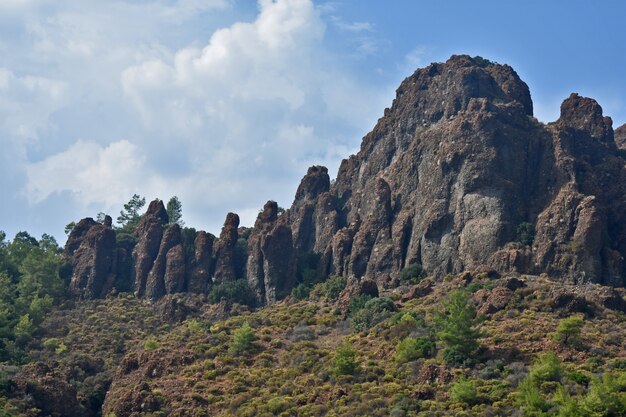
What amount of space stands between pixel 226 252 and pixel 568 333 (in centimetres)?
6370

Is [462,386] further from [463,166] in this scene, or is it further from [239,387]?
[463,166]

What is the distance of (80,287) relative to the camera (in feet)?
→ 463

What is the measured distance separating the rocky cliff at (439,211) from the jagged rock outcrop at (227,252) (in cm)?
21

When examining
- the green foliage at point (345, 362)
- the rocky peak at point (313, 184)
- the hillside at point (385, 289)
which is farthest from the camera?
the rocky peak at point (313, 184)

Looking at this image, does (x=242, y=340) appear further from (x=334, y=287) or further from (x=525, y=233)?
(x=525, y=233)

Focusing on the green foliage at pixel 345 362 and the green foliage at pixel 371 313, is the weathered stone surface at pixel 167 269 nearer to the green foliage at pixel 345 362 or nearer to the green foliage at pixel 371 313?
the green foliage at pixel 371 313

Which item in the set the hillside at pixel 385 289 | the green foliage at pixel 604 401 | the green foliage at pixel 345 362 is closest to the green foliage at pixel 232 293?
the hillside at pixel 385 289

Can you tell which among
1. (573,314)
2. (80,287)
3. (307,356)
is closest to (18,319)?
(80,287)

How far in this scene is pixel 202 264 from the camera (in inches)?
5472

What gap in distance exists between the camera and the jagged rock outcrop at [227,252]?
13662 centimetres

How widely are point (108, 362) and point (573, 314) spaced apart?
2170 inches

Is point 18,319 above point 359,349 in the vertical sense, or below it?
above

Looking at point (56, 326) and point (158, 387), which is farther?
point (56, 326)

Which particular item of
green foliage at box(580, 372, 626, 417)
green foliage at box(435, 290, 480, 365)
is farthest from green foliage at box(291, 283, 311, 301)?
green foliage at box(580, 372, 626, 417)
